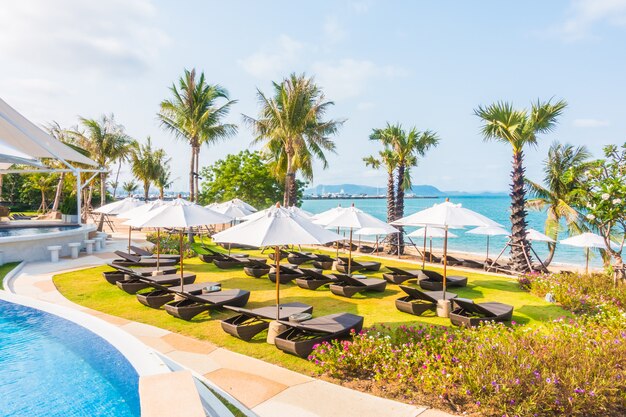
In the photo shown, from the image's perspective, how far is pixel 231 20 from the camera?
12852 mm

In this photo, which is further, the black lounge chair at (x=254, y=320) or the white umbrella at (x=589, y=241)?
the white umbrella at (x=589, y=241)

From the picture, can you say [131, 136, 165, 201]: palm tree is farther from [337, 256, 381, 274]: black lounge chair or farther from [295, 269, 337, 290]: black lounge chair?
[295, 269, 337, 290]: black lounge chair

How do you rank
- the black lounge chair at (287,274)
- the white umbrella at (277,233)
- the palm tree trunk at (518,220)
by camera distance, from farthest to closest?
the palm tree trunk at (518,220)
the black lounge chair at (287,274)
the white umbrella at (277,233)

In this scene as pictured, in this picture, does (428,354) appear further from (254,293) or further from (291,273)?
(291,273)

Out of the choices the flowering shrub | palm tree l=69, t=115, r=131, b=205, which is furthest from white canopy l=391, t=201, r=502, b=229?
palm tree l=69, t=115, r=131, b=205

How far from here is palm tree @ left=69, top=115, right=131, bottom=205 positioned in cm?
2536

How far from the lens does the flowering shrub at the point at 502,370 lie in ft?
15.1

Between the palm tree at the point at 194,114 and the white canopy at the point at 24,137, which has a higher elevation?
the palm tree at the point at 194,114

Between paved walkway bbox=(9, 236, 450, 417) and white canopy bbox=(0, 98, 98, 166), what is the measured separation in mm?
10241

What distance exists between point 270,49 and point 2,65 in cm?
1107

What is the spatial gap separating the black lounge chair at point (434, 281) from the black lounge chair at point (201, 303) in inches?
226

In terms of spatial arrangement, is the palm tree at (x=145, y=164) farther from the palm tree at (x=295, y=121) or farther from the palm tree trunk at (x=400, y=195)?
the palm tree trunk at (x=400, y=195)

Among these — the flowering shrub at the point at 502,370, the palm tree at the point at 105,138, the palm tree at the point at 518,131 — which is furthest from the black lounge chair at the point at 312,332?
the palm tree at the point at 105,138

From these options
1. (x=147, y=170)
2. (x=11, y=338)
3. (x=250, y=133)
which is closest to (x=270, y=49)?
(x=11, y=338)
